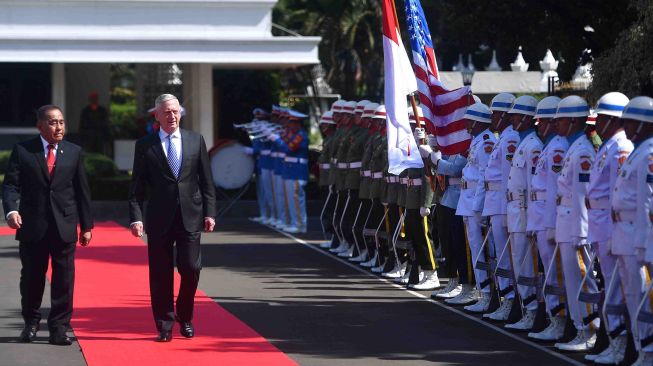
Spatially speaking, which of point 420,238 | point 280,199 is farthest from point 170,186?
point 280,199

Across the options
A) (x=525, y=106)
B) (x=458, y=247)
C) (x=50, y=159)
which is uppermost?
(x=525, y=106)

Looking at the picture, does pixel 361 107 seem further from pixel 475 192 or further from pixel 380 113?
pixel 475 192

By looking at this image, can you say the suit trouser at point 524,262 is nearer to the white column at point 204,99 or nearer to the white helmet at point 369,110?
the white helmet at point 369,110

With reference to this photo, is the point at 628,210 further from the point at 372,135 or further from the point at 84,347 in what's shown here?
the point at 372,135

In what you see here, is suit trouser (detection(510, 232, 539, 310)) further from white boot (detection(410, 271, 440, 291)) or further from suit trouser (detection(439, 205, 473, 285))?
white boot (detection(410, 271, 440, 291))

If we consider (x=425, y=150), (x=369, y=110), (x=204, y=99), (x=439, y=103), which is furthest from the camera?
(x=204, y=99)

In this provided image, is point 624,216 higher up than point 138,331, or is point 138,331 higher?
point 624,216

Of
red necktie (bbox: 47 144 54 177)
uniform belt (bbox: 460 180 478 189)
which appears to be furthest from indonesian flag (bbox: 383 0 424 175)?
red necktie (bbox: 47 144 54 177)

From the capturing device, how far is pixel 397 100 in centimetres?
1588

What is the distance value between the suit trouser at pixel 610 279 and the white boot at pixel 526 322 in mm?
1963

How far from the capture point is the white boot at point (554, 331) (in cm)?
1249

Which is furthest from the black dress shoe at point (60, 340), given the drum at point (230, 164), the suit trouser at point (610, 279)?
the drum at point (230, 164)

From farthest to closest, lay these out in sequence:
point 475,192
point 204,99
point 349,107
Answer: point 204,99 < point 349,107 < point 475,192

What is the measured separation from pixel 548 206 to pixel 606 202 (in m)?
1.34
